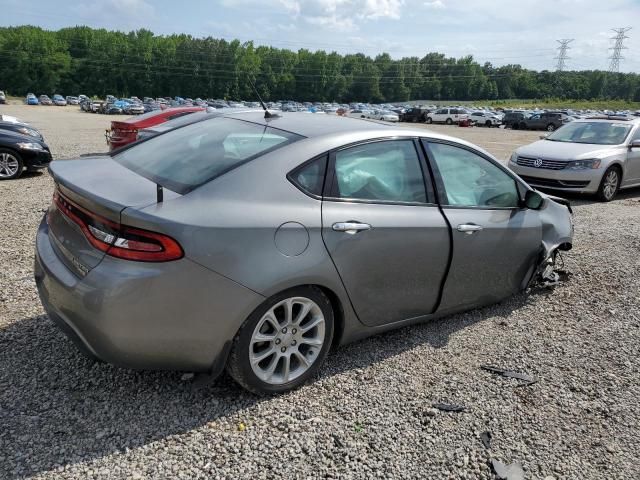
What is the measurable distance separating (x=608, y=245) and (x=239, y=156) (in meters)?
5.59

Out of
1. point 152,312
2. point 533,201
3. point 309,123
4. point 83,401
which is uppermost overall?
point 309,123

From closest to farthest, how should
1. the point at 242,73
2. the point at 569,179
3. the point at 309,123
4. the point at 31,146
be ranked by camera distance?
1. the point at 309,123
2. the point at 569,179
3. the point at 31,146
4. the point at 242,73

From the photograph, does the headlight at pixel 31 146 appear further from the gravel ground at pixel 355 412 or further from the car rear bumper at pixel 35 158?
the gravel ground at pixel 355 412

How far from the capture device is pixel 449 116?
2044 inches

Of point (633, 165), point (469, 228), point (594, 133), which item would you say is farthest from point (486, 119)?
point (469, 228)

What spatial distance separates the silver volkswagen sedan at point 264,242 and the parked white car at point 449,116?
49827 millimetres

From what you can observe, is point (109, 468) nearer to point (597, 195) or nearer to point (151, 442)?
point (151, 442)

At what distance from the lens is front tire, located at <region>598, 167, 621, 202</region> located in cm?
981

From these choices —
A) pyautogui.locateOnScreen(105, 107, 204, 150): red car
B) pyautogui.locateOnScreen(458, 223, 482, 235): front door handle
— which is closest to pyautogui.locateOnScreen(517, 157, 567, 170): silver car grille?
pyautogui.locateOnScreen(458, 223, 482, 235): front door handle

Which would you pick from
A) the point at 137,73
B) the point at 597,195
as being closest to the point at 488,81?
the point at 137,73

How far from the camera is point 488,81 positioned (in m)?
158

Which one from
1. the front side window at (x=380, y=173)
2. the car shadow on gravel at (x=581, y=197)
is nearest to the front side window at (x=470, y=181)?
the front side window at (x=380, y=173)

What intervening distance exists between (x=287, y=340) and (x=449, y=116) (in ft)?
171

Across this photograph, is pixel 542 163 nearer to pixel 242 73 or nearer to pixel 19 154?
pixel 19 154
